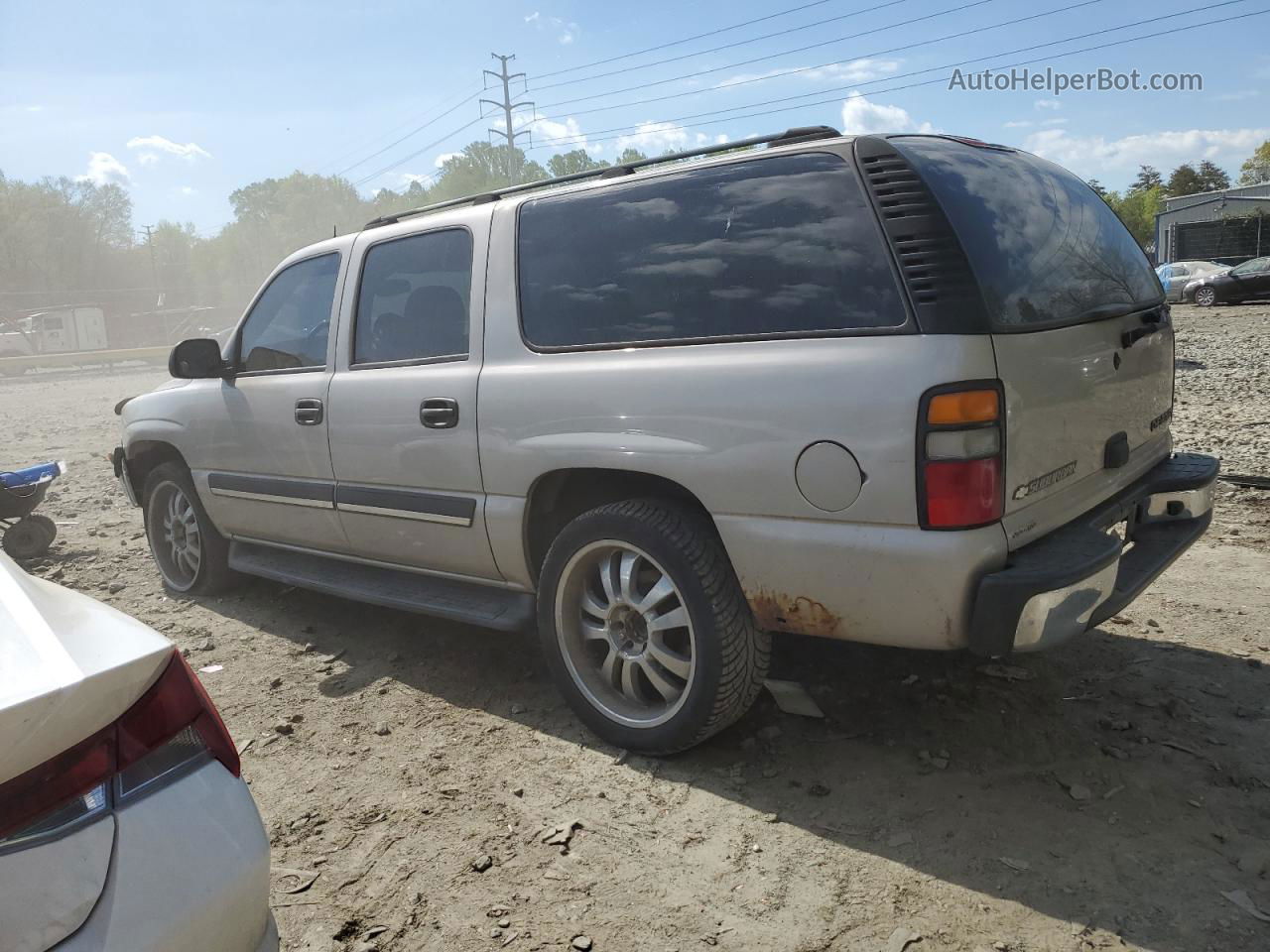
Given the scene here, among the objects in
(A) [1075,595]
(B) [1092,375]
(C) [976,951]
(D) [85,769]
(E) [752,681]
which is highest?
(B) [1092,375]

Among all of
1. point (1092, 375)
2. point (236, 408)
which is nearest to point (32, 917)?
point (1092, 375)

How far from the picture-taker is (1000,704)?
11.3ft

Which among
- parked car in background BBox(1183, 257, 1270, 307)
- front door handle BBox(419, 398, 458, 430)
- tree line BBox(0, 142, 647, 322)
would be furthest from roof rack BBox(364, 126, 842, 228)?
tree line BBox(0, 142, 647, 322)

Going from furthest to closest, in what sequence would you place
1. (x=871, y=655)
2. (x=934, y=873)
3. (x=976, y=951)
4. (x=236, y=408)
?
(x=236, y=408)
(x=871, y=655)
(x=934, y=873)
(x=976, y=951)

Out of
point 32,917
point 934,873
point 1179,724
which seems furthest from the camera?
point 1179,724

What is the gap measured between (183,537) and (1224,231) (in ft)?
132

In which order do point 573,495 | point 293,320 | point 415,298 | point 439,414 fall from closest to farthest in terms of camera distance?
point 573,495
point 439,414
point 415,298
point 293,320

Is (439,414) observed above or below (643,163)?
below

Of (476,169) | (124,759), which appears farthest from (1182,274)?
(476,169)

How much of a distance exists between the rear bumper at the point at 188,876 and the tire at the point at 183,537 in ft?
12.3

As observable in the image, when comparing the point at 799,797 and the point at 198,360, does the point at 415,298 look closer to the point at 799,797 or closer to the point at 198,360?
the point at 198,360

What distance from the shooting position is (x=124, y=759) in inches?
60.7

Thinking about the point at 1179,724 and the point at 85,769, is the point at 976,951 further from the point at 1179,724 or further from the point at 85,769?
the point at 85,769

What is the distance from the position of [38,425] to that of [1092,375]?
16.4m
